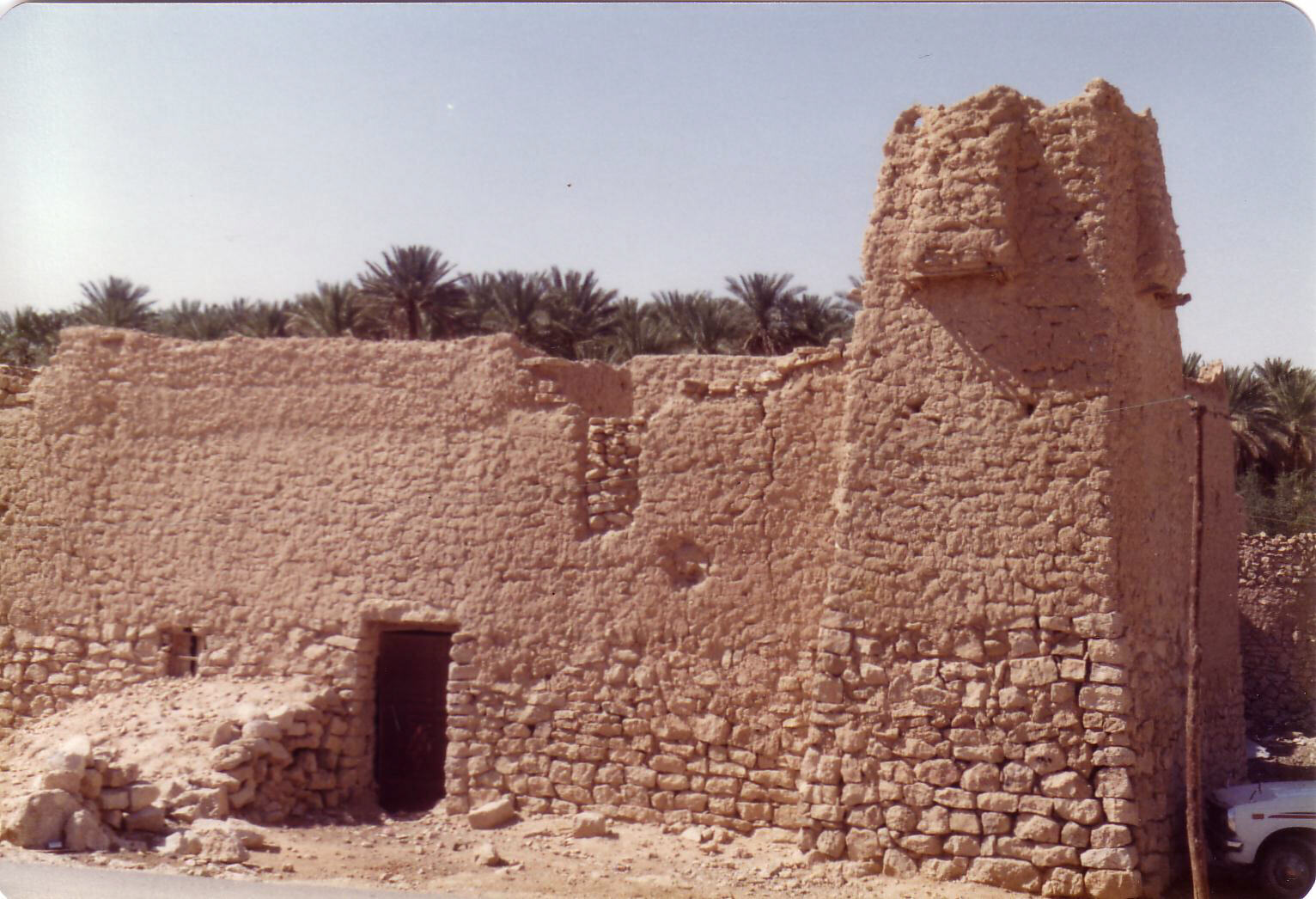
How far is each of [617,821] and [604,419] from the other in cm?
312

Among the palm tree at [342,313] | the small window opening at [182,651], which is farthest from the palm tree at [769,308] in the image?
the small window opening at [182,651]

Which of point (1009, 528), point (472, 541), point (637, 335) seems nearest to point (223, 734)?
point (472, 541)

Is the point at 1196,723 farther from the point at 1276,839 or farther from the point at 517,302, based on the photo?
the point at 517,302

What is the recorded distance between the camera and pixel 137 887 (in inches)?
308

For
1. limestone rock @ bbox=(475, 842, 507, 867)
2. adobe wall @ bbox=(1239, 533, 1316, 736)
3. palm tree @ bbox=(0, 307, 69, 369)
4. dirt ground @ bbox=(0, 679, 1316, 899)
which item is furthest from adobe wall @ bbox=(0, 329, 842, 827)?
palm tree @ bbox=(0, 307, 69, 369)

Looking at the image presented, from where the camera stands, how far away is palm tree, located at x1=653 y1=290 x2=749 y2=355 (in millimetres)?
26359

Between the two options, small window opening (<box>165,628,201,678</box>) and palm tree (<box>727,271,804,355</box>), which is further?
palm tree (<box>727,271,804,355</box>)

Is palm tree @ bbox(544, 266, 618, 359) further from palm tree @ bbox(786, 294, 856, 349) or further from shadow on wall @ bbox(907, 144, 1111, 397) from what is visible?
shadow on wall @ bbox(907, 144, 1111, 397)

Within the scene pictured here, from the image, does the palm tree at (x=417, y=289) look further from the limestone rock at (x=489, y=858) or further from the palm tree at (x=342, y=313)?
the limestone rock at (x=489, y=858)

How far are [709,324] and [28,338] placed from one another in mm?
13607

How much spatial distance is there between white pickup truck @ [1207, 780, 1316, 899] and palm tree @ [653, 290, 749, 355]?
1834 cm

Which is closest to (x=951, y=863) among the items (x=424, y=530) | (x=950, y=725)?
(x=950, y=725)

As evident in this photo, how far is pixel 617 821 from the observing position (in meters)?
9.59

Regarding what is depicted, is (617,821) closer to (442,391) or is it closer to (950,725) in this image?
(950,725)
